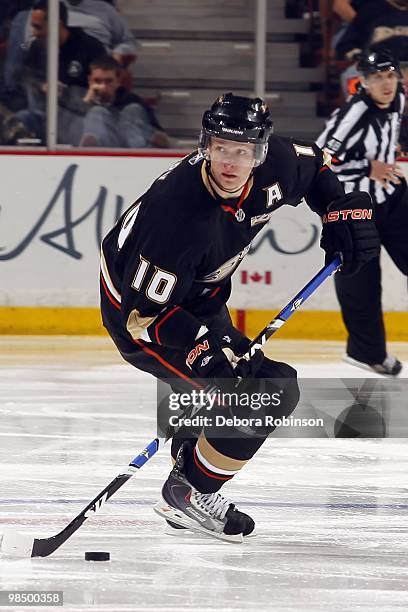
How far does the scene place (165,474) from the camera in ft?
12.8

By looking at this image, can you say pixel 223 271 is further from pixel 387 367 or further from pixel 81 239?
pixel 81 239

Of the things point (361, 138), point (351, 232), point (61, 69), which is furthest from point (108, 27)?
point (351, 232)

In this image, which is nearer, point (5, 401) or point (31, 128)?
point (5, 401)

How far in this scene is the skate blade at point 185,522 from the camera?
10.5 ft

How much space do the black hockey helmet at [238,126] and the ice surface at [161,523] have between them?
878 millimetres

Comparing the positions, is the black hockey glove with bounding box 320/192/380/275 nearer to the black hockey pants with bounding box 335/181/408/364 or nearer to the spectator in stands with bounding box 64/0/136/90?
the black hockey pants with bounding box 335/181/408/364

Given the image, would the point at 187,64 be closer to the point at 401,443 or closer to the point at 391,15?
the point at 391,15

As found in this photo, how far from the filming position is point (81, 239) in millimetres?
6270

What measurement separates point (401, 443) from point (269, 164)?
1.48 m

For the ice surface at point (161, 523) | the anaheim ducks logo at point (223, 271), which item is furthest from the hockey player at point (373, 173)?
the anaheim ducks logo at point (223, 271)

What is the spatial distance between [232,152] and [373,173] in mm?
2575

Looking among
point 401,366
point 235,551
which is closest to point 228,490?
point 235,551

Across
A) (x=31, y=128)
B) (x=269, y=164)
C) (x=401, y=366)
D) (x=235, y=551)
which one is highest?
(x=269, y=164)

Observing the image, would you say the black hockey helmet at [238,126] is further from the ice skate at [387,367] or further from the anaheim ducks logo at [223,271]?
the ice skate at [387,367]
